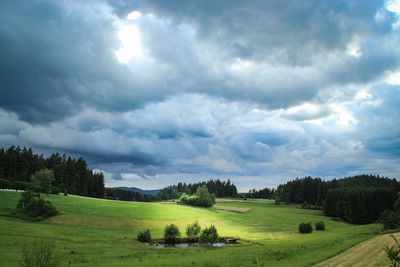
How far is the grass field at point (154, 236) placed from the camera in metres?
52.3

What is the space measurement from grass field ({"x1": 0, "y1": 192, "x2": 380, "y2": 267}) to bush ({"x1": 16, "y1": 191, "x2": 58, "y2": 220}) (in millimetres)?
3278

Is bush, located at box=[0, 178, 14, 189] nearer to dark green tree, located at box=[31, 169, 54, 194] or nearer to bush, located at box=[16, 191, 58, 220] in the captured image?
dark green tree, located at box=[31, 169, 54, 194]

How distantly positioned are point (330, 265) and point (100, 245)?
43952mm

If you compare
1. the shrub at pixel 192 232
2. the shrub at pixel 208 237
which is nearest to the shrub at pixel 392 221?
the shrub at pixel 208 237

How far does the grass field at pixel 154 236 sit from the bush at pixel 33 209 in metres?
3.28

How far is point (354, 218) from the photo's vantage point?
178 metres

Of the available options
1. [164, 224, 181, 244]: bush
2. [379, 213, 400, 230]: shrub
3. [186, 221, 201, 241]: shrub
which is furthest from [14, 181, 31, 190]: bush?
[379, 213, 400, 230]: shrub

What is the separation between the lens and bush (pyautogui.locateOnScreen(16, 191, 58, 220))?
10788 cm

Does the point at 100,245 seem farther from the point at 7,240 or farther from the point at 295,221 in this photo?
the point at 295,221

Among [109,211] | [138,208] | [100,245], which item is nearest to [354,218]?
[138,208]

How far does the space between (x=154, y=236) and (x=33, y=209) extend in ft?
107

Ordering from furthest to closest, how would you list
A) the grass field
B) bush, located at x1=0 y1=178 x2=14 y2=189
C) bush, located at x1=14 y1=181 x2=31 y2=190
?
1. bush, located at x1=14 y1=181 x2=31 y2=190
2. bush, located at x1=0 y1=178 x2=14 y2=189
3. the grass field

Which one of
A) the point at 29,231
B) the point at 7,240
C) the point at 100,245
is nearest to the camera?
the point at 7,240

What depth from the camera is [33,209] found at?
10900cm
